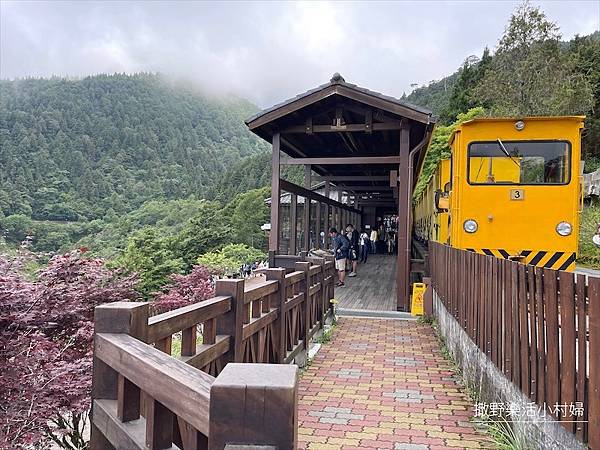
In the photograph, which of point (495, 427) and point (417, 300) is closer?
point (495, 427)

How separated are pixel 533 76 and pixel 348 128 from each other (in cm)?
2158

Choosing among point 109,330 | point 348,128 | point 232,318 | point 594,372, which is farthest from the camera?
point 348,128

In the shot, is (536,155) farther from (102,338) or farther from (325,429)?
(102,338)

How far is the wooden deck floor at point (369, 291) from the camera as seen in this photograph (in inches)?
383

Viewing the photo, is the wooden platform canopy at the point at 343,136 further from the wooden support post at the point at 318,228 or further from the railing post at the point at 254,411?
the railing post at the point at 254,411

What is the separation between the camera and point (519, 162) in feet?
23.2

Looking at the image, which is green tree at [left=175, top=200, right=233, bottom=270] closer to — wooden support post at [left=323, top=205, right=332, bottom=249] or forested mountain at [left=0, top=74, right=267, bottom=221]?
wooden support post at [left=323, top=205, right=332, bottom=249]

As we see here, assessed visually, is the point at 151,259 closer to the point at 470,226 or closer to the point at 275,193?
the point at 275,193

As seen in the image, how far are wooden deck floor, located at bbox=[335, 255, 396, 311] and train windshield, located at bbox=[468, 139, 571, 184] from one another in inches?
131

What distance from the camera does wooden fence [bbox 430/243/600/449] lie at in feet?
7.41

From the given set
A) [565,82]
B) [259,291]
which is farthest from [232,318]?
[565,82]

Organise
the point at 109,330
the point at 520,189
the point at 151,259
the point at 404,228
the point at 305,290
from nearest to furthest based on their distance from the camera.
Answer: the point at 109,330
the point at 305,290
the point at 520,189
the point at 404,228
the point at 151,259

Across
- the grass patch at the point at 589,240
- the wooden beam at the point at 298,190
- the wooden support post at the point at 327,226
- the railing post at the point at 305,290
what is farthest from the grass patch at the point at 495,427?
the grass patch at the point at 589,240

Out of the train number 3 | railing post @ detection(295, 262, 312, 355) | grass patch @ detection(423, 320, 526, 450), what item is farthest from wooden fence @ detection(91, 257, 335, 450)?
the train number 3
